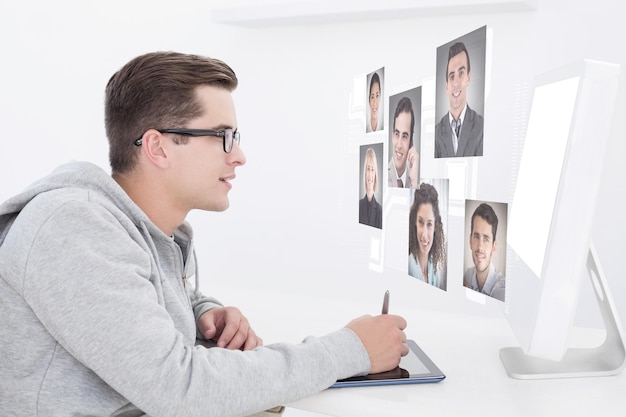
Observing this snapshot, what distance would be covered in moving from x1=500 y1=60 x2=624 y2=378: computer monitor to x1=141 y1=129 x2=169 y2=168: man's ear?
592 millimetres

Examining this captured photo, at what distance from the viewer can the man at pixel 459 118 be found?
1454 millimetres

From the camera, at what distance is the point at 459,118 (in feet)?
4.95

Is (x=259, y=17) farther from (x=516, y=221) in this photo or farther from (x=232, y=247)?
(x=516, y=221)

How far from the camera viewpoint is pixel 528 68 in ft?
6.45

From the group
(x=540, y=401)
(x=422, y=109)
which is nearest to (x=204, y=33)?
(x=422, y=109)

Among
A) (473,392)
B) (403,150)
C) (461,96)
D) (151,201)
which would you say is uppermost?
(461,96)

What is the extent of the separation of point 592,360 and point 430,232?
0.59 metres

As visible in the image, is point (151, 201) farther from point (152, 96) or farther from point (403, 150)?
point (403, 150)

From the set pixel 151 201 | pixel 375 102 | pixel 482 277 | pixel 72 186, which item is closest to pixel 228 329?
pixel 151 201

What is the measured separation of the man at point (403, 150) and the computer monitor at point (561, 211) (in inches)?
25.2

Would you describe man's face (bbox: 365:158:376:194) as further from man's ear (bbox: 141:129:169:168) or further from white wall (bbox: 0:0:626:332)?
man's ear (bbox: 141:129:169:168)

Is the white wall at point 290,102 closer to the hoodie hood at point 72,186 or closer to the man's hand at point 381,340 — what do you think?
the man's hand at point 381,340

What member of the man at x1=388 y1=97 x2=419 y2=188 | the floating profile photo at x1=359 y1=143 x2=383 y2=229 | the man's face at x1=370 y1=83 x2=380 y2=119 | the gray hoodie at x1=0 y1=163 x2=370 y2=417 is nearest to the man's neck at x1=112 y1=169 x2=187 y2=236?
the gray hoodie at x1=0 y1=163 x2=370 y2=417

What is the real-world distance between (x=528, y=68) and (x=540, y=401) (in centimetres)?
125
